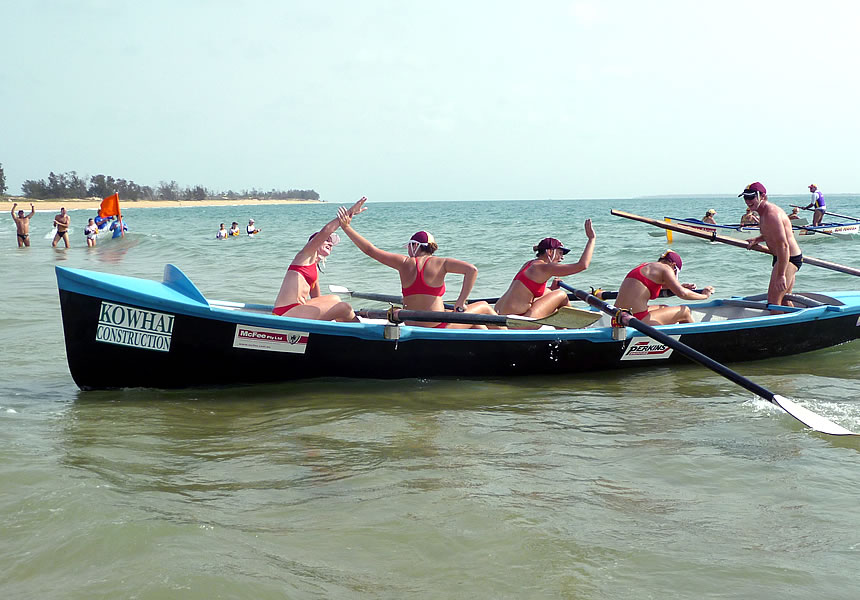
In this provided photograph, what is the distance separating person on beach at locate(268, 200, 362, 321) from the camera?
21.9 feet

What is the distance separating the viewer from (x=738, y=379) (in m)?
5.91

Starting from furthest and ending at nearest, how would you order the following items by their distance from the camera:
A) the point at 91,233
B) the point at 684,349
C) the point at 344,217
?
the point at 91,233 → the point at 344,217 → the point at 684,349

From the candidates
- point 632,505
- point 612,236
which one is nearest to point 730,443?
point 632,505

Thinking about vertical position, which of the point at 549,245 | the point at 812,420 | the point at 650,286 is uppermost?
the point at 549,245

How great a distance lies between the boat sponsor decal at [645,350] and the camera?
729cm

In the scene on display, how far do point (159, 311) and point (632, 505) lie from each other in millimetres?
3897

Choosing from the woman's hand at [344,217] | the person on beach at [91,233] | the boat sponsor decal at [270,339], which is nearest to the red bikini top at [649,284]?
the woman's hand at [344,217]

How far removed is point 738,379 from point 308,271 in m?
3.81

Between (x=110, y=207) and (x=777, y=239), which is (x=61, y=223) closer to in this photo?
(x=110, y=207)

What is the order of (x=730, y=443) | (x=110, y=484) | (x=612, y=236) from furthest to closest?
(x=612, y=236), (x=730, y=443), (x=110, y=484)

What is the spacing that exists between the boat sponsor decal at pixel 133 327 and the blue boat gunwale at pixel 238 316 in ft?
0.25

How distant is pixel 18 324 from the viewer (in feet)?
32.4

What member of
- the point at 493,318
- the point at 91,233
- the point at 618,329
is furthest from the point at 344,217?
the point at 91,233

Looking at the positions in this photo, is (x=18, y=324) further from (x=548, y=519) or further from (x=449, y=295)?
(x=548, y=519)
